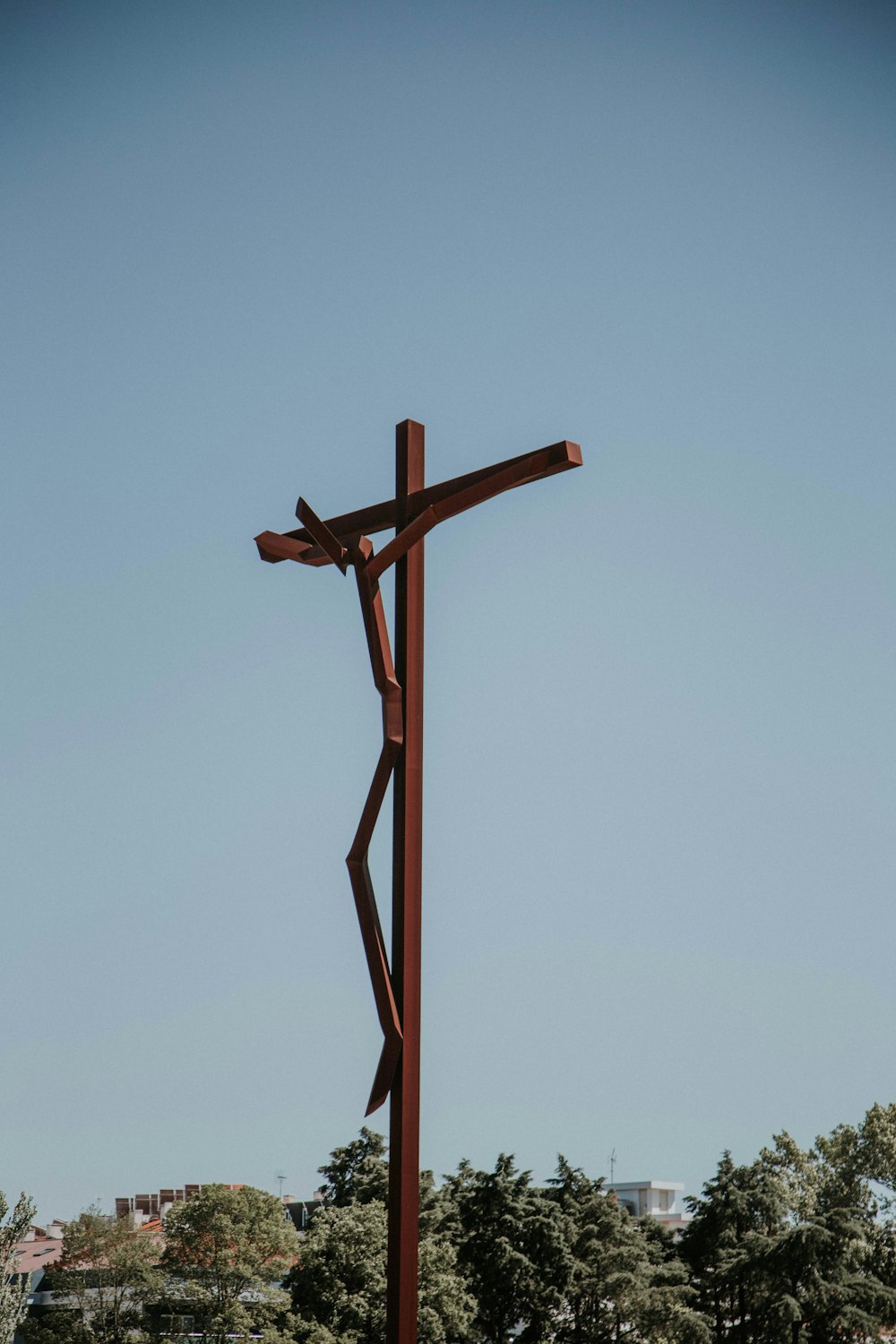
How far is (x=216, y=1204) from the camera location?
82.3 ft

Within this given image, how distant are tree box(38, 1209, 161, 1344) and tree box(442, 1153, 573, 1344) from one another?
5.56 m

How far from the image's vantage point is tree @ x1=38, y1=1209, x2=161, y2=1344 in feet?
84.1

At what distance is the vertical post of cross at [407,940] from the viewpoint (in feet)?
16.5

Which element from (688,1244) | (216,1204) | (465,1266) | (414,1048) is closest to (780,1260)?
(688,1244)

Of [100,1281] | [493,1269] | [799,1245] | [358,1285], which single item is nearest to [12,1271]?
[100,1281]

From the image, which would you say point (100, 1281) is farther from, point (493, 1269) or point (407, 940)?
point (407, 940)

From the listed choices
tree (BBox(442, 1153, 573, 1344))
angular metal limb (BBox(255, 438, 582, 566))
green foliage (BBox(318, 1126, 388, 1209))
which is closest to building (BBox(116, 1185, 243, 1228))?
green foliage (BBox(318, 1126, 388, 1209))

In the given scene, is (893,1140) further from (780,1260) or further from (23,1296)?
(23,1296)

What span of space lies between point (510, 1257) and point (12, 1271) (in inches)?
337

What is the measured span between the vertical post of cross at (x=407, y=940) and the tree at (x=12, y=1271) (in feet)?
68.7

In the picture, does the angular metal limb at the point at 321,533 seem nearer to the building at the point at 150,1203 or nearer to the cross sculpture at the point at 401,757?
the cross sculpture at the point at 401,757

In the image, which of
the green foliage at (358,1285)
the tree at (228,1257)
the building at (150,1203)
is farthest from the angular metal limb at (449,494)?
the building at (150,1203)

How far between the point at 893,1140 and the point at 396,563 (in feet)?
86.8

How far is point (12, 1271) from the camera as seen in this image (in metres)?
24.5
